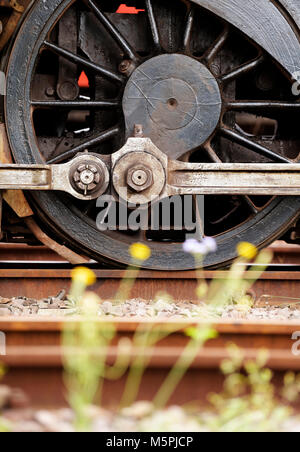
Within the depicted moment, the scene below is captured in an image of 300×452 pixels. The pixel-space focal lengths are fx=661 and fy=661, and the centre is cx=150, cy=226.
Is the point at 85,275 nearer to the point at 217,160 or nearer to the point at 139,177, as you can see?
the point at 139,177

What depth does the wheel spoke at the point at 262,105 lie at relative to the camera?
404 cm

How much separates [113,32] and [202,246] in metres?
1.39

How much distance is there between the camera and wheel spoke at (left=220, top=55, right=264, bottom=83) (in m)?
3.99

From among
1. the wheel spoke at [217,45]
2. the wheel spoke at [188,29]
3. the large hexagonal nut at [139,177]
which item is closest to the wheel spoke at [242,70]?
the wheel spoke at [217,45]

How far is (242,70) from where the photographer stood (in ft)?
13.1

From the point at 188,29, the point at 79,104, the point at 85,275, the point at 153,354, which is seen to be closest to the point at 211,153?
the point at 188,29

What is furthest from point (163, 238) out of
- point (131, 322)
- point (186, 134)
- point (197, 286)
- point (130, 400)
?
point (130, 400)

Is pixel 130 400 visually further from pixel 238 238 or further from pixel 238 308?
pixel 238 238

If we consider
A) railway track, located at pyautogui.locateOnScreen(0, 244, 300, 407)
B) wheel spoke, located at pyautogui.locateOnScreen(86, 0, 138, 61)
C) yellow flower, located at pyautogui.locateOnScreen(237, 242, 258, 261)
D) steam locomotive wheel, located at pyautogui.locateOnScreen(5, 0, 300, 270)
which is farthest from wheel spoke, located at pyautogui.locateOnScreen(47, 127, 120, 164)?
railway track, located at pyautogui.locateOnScreen(0, 244, 300, 407)

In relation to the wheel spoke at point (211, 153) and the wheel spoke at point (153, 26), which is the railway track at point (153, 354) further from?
the wheel spoke at point (153, 26)

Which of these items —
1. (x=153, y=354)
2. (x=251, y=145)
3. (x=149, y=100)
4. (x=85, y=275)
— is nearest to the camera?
(x=153, y=354)

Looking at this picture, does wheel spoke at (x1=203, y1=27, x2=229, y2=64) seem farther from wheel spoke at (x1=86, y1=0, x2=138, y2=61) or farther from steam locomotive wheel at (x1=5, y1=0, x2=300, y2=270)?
wheel spoke at (x1=86, y1=0, x2=138, y2=61)

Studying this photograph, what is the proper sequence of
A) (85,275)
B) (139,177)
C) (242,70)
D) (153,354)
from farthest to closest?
(85,275) < (242,70) < (139,177) < (153,354)

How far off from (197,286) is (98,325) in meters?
1.83
